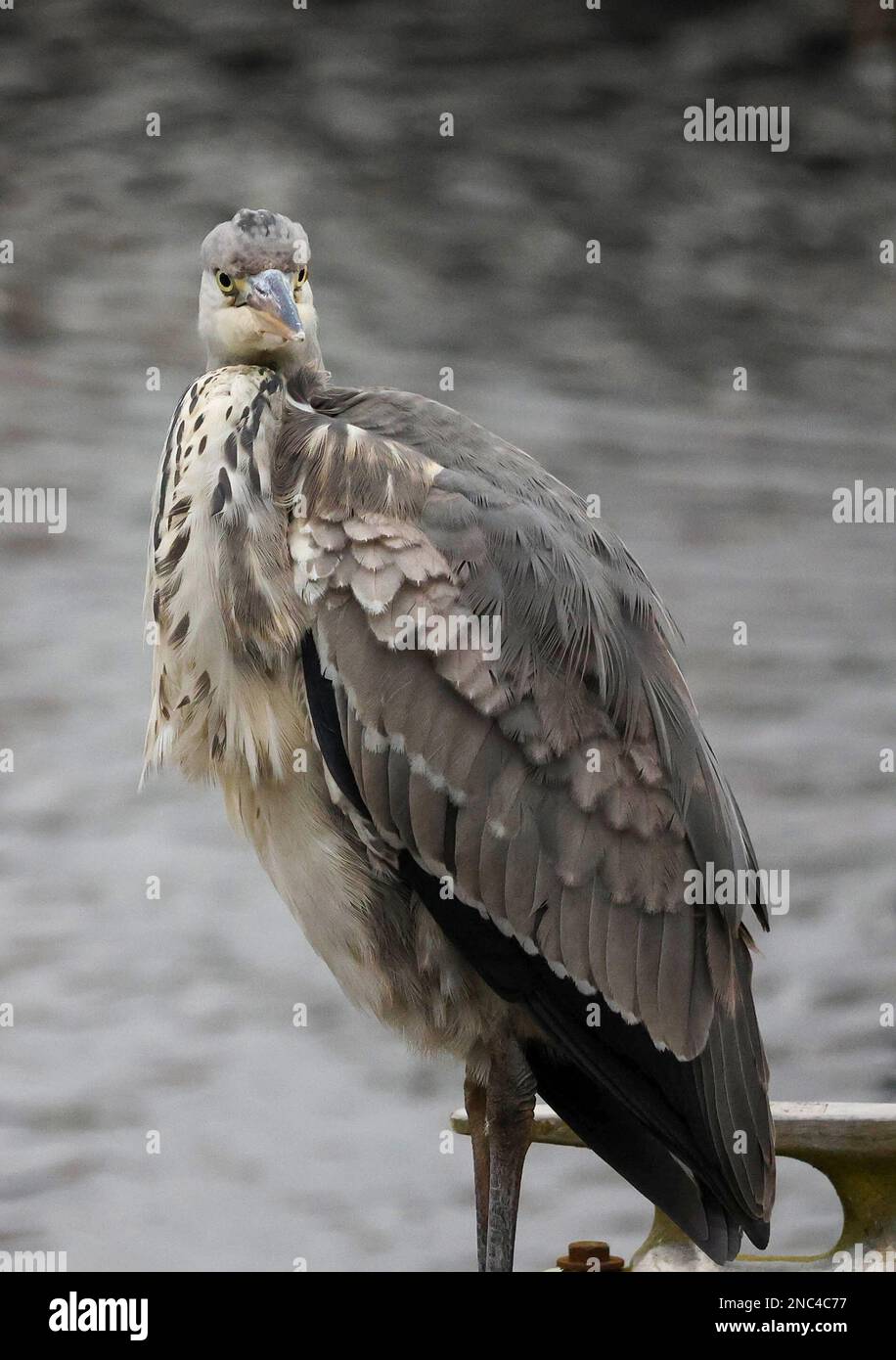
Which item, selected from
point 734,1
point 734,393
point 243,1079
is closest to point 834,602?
Result: point 734,393

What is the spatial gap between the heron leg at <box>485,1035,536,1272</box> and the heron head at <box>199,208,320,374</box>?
83 cm

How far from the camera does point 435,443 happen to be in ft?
6.05

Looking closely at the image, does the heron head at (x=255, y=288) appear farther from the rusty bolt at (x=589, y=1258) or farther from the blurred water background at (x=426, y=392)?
the blurred water background at (x=426, y=392)

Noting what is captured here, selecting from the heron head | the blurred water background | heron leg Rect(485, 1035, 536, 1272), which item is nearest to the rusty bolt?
heron leg Rect(485, 1035, 536, 1272)

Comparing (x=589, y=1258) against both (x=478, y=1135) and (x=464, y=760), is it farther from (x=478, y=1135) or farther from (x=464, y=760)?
(x=464, y=760)

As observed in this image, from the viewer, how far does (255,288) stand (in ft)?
5.88

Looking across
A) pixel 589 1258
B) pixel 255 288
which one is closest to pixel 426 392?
pixel 255 288

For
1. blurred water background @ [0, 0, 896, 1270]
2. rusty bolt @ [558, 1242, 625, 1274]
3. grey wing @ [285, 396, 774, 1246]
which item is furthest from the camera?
blurred water background @ [0, 0, 896, 1270]

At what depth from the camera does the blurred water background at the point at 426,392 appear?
3934mm

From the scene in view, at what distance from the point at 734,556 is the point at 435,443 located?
2.87m

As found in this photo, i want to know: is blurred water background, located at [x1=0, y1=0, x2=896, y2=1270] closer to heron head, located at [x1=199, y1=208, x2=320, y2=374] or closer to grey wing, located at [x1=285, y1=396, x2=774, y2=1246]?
grey wing, located at [x1=285, y1=396, x2=774, y2=1246]

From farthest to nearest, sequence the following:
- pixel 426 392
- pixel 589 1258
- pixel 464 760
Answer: pixel 426 392 < pixel 589 1258 < pixel 464 760

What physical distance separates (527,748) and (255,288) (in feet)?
1.93

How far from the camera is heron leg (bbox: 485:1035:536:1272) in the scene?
5.92 ft
